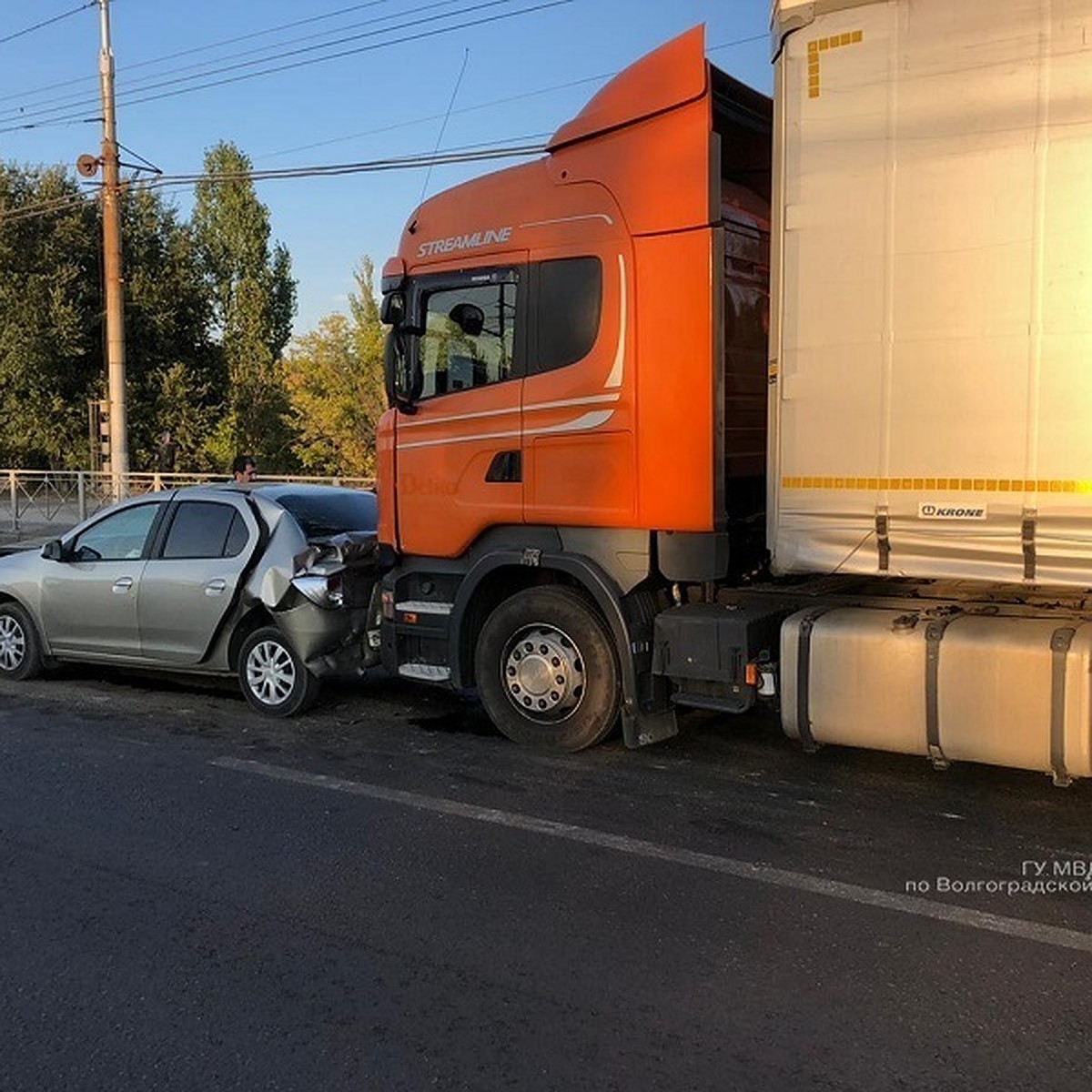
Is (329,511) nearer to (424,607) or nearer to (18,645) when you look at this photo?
(424,607)

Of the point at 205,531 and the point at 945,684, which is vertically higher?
the point at 205,531

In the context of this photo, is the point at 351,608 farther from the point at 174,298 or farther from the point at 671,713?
the point at 174,298

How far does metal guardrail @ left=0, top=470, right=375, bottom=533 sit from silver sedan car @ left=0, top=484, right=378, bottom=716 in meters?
13.1

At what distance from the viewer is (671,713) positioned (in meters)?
6.04

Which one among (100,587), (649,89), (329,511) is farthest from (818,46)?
(100,587)

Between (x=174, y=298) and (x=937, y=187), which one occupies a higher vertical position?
(x=174, y=298)

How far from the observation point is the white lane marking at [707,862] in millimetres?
3793

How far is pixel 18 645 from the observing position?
27.6 ft

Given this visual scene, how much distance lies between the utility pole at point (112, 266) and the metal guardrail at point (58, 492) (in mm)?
1290

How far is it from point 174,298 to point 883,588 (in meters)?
32.6

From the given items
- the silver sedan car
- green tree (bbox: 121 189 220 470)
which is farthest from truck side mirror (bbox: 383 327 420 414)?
green tree (bbox: 121 189 220 470)

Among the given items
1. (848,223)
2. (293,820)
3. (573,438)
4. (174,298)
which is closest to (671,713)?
(573,438)

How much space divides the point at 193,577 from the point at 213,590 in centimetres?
23

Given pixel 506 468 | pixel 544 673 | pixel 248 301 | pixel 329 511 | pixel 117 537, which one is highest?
pixel 248 301
